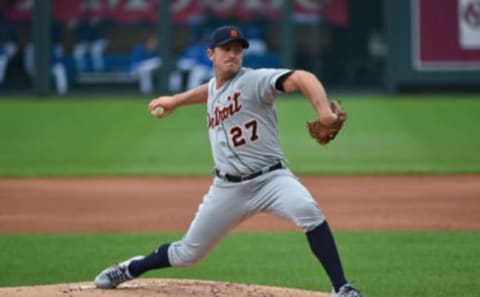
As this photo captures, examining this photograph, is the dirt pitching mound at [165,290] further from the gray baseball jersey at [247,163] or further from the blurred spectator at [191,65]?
the blurred spectator at [191,65]

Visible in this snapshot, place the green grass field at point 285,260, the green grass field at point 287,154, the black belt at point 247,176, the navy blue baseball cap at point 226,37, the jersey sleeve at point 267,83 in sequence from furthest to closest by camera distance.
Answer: the green grass field at point 287,154 → the green grass field at point 285,260 → the black belt at point 247,176 → the navy blue baseball cap at point 226,37 → the jersey sleeve at point 267,83

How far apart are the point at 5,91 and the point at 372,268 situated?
1792 centimetres

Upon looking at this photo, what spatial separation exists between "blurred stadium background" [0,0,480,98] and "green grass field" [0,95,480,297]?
0.76m

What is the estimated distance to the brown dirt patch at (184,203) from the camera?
10945mm

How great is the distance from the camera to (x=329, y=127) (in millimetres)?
6141

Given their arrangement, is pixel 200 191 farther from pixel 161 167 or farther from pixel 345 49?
pixel 345 49

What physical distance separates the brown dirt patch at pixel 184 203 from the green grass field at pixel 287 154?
57 centimetres

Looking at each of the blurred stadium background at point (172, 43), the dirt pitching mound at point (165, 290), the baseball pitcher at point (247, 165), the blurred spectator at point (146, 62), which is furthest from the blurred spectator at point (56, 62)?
the baseball pitcher at point (247, 165)

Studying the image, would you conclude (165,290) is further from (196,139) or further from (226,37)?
(196,139)

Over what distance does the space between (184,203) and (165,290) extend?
17.1ft

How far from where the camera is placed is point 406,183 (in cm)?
1395

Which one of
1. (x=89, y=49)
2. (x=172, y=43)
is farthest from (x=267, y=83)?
(x=89, y=49)

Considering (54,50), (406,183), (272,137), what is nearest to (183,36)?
(54,50)

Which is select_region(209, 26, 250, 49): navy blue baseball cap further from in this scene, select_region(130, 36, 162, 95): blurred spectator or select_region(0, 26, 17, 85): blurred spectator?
select_region(0, 26, 17, 85): blurred spectator
